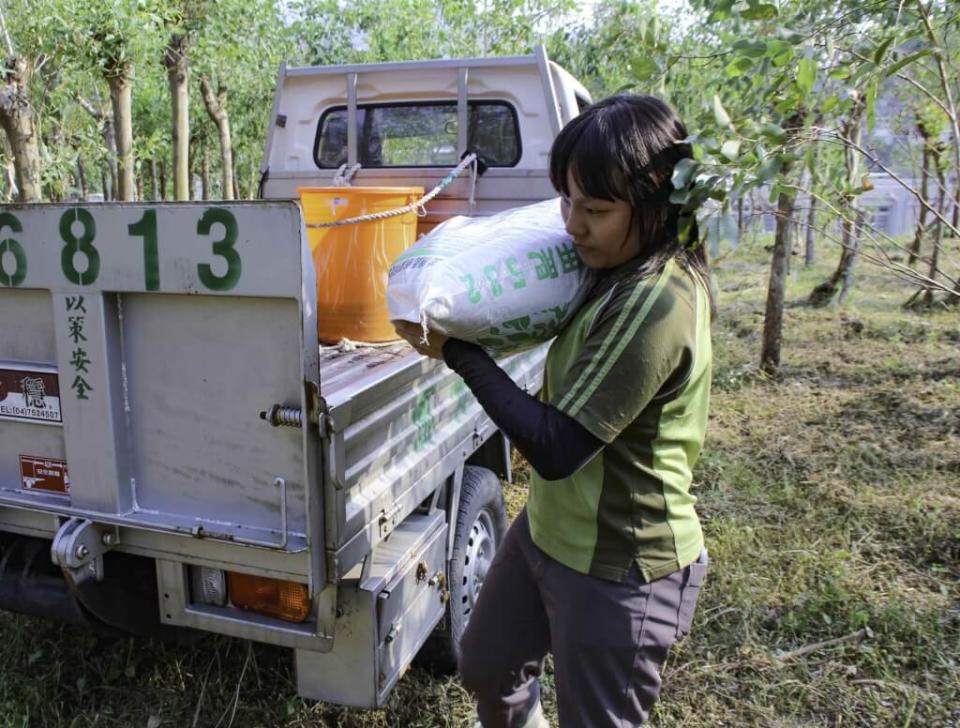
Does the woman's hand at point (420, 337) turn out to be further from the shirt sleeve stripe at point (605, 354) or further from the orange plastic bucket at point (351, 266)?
the orange plastic bucket at point (351, 266)

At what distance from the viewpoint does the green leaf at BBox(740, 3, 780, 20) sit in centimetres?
188

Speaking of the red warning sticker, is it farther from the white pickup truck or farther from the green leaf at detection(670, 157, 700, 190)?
the green leaf at detection(670, 157, 700, 190)

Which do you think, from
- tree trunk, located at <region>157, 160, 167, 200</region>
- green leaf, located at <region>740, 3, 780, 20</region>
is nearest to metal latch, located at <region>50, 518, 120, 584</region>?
green leaf, located at <region>740, 3, 780, 20</region>

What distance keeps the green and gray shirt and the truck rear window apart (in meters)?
2.71

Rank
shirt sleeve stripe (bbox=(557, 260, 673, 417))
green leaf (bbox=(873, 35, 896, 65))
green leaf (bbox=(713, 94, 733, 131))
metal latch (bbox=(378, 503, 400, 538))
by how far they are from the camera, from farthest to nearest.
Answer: metal latch (bbox=(378, 503, 400, 538)) → green leaf (bbox=(873, 35, 896, 65)) → green leaf (bbox=(713, 94, 733, 131)) → shirt sleeve stripe (bbox=(557, 260, 673, 417))

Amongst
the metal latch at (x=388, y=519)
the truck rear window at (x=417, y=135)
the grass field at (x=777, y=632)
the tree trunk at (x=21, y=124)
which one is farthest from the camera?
the tree trunk at (x=21, y=124)

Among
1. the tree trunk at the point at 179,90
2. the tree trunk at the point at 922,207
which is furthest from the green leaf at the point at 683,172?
the tree trunk at the point at 179,90

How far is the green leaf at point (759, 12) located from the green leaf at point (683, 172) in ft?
2.46

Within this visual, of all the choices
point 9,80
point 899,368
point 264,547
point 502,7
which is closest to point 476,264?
point 264,547

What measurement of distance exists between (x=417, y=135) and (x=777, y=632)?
9.84ft

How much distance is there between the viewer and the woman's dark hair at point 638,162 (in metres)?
1.39

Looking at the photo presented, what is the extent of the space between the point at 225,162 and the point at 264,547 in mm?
11387

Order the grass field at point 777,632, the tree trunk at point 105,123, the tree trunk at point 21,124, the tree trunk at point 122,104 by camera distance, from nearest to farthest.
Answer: the grass field at point 777,632
the tree trunk at point 21,124
the tree trunk at point 122,104
the tree trunk at point 105,123

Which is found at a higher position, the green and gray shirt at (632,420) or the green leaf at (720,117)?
the green leaf at (720,117)
